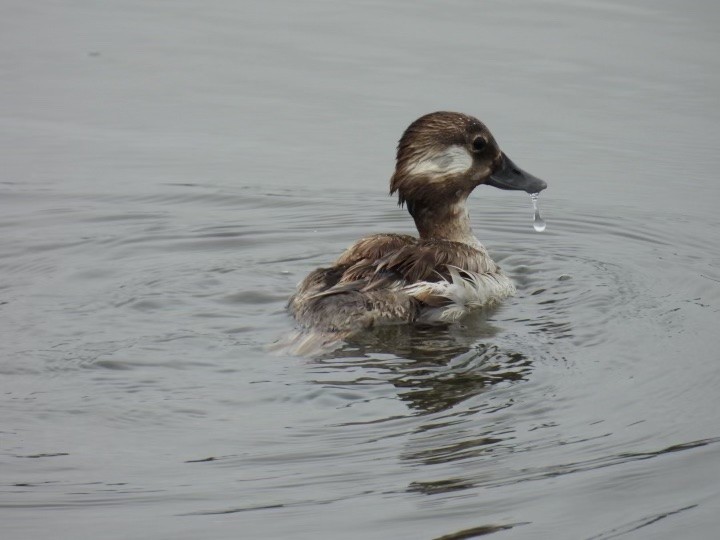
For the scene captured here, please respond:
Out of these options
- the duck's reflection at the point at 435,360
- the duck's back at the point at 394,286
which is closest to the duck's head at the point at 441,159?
the duck's back at the point at 394,286

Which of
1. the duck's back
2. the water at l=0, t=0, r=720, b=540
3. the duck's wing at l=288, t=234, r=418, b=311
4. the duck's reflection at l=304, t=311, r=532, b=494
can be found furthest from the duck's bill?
the duck's reflection at l=304, t=311, r=532, b=494

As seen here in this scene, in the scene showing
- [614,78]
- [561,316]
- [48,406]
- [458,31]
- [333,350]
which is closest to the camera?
[48,406]

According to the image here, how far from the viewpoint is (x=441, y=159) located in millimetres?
10188

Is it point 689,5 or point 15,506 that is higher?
point 689,5

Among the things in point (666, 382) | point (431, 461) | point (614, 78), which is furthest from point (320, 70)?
point (431, 461)

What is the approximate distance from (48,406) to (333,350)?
6.08ft

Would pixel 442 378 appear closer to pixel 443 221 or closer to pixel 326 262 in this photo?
pixel 443 221

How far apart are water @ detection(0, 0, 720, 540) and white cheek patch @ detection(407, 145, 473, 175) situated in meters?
1.01

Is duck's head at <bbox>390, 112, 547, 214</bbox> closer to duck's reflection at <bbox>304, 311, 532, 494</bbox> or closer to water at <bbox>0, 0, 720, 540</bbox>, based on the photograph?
water at <bbox>0, 0, 720, 540</bbox>

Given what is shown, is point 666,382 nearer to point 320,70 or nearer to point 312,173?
point 312,173

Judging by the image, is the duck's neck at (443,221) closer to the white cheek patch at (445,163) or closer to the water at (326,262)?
the white cheek patch at (445,163)

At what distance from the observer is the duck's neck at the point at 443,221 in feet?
33.9

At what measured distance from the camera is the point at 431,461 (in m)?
6.71

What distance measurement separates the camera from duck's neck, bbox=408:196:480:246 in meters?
10.3
